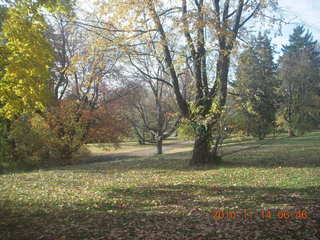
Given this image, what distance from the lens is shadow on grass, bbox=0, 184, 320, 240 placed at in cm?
458

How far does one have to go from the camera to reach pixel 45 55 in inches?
271

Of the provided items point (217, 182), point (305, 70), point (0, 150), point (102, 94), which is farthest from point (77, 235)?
point (305, 70)

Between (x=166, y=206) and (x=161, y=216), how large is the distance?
0.79 meters

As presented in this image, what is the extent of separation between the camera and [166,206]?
20.8ft

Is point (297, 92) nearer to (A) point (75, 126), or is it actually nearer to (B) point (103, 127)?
(B) point (103, 127)

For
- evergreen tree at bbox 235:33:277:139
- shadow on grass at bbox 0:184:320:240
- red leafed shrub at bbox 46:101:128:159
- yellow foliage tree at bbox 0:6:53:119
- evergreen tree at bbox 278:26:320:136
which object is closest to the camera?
shadow on grass at bbox 0:184:320:240

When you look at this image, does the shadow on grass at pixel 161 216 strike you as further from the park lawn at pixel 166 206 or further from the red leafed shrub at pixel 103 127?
the red leafed shrub at pixel 103 127

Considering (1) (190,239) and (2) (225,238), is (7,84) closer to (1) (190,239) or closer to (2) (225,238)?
(1) (190,239)

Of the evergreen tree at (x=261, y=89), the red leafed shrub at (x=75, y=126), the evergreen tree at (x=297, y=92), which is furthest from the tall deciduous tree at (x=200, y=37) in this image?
the evergreen tree at (x=297, y=92)

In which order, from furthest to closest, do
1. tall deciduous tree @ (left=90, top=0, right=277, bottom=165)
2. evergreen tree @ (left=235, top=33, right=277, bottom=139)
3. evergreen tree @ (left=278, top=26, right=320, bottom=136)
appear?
evergreen tree @ (left=278, top=26, right=320, bottom=136), evergreen tree @ (left=235, top=33, right=277, bottom=139), tall deciduous tree @ (left=90, top=0, right=277, bottom=165)

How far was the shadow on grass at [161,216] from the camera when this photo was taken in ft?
15.0

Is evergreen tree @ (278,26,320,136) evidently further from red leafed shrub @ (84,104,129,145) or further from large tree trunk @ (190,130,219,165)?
large tree trunk @ (190,130,219,165)

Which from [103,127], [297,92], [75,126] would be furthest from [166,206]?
[297,92]
